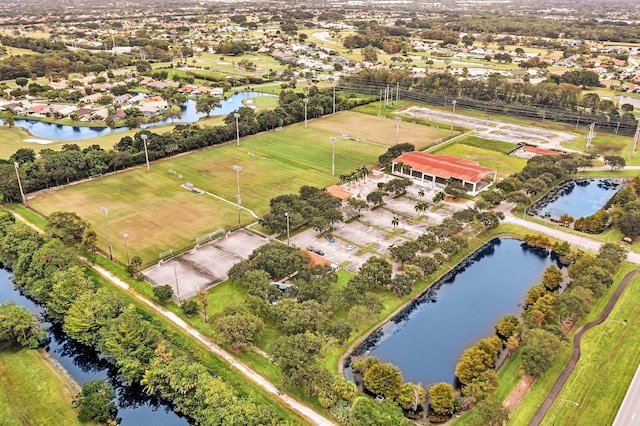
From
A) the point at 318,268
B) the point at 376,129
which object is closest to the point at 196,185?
the point at 318,268

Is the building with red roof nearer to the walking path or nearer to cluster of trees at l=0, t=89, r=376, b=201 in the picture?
cluster of trees at l=0, t=89, r=376, b=201

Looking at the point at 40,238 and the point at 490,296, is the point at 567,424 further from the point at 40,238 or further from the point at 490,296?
the point at 40,238

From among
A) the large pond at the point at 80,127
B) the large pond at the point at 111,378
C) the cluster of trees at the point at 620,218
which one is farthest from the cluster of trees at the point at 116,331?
the large pond at the point at 80,127

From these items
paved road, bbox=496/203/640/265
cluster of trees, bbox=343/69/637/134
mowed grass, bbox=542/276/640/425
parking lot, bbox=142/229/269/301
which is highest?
cluster of trees, bbox=343/69/637/134

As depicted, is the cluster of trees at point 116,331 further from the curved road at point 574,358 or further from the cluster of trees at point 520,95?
the cluster of trees at point 520,95

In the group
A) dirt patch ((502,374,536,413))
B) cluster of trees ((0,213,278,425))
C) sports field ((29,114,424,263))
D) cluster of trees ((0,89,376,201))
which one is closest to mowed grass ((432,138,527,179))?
sports field ((29,114,424,263))

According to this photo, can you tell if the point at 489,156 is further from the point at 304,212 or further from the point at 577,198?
the point at 304,212
